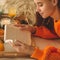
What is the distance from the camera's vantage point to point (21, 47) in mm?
965

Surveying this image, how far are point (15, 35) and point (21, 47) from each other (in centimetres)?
11

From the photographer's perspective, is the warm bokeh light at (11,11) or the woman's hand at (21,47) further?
the warm bokeh light at (11,11)

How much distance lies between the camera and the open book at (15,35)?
1.04 metres

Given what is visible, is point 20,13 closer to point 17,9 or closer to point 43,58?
point 17,9

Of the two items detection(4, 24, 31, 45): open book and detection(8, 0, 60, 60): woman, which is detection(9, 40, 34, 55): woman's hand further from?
detection(8, 0, 60, 60): woman

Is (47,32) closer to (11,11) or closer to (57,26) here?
(57,26)

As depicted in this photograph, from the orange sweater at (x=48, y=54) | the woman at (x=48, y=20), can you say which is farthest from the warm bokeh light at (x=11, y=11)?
the orange sweater at (x=48, y=54)

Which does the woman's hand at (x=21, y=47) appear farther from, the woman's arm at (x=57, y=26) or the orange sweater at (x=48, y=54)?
the woman's arm at (x=57, y=26)

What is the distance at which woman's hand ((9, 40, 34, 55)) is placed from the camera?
97 centimetres

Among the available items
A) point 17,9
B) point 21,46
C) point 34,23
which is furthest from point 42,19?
point 21,46

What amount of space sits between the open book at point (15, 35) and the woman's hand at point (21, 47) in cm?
5

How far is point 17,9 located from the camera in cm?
127

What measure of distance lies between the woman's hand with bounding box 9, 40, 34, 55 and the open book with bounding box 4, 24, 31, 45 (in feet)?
0.18

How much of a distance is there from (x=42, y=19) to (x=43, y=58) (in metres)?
0.38
